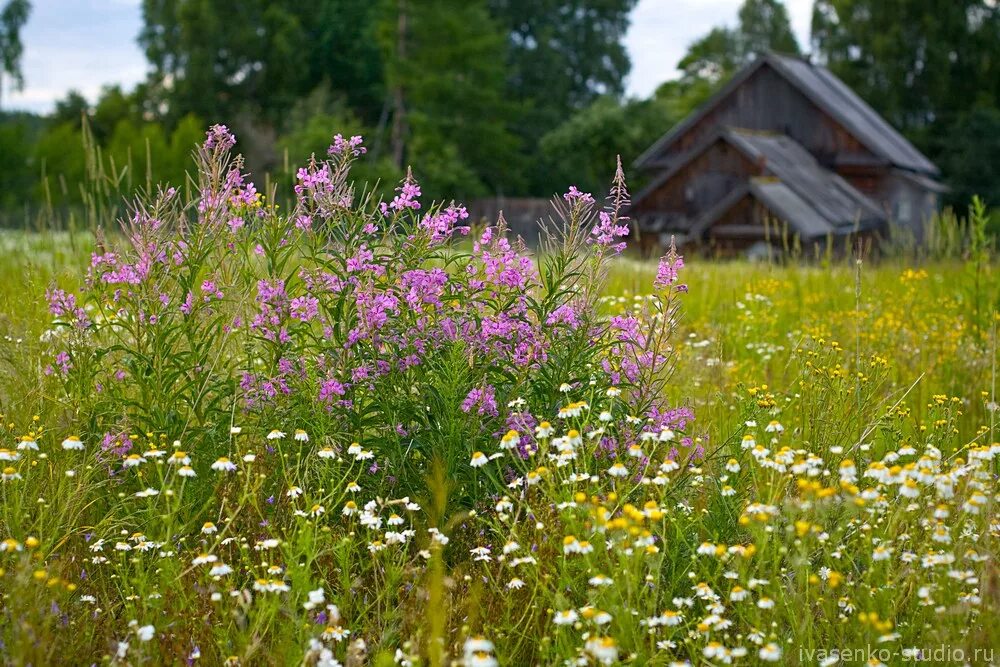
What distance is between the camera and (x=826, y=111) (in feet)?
97.3

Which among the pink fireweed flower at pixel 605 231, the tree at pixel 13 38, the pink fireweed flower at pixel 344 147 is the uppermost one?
the tree at pixel 13 38

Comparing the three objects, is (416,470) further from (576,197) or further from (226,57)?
(226,57)

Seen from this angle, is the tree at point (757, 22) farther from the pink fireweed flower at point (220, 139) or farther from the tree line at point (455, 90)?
the pink fireweed flower at point (220, 139)

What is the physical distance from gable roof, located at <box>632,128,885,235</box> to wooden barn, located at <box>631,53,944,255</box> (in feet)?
0.14

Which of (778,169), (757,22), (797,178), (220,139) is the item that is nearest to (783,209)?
(778,169)

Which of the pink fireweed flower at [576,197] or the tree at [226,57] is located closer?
the pink fireweed flower at [576,197]

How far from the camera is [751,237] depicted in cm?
2386

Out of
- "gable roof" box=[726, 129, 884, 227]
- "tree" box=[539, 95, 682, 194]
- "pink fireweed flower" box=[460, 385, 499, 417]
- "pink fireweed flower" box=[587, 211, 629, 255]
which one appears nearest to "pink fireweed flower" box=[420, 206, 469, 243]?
"pink fireweed flower" box=[587, 211, 629, 255]

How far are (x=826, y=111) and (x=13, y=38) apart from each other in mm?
43224

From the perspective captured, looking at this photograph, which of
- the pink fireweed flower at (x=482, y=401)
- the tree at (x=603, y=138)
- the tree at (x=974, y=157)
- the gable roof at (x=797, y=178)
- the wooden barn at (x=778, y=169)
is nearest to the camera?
the pink fireweed flower at (x=482, y=401)

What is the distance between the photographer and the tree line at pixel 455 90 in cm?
3825

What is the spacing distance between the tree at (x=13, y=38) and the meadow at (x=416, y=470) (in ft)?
182

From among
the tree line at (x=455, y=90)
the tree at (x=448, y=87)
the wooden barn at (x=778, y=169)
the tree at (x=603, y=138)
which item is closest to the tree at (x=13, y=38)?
the tree line at (x=455, y=90)

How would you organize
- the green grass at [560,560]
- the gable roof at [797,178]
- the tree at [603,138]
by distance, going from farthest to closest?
the tree at [603,138], the gable roof at [797,178], the green grass at [560,560]
